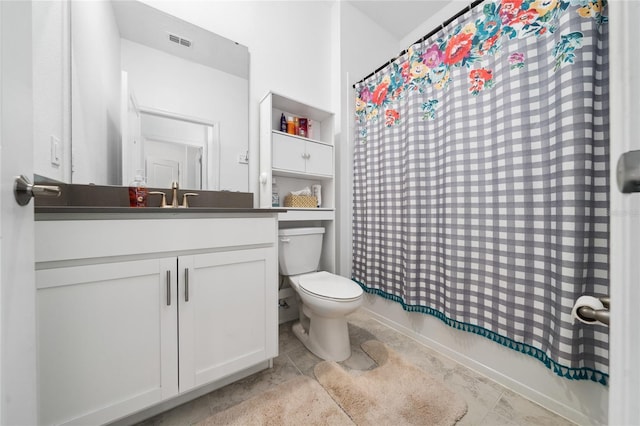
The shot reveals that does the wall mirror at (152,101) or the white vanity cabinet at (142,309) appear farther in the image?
the wall mirror at (152,101)

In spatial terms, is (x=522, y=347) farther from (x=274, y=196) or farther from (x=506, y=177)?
(x=274, y=196)

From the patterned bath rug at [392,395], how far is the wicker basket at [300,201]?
100 cm

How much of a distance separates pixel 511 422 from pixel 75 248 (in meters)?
1.70

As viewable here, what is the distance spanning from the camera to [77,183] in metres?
1.06

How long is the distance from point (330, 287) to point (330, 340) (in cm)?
29

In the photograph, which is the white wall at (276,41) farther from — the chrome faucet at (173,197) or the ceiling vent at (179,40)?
the chrome faucet at (173,197)

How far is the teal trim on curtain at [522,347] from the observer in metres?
0.91

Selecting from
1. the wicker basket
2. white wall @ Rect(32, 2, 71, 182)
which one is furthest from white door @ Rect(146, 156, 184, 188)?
the wicker basket

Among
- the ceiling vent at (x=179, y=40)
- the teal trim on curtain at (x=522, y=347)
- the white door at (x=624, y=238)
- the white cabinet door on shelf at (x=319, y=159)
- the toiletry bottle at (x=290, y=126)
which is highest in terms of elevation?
the ceiling vent at (x=179, y=40)

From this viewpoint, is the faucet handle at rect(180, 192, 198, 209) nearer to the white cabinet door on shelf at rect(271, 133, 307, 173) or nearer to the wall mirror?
the wall mirror

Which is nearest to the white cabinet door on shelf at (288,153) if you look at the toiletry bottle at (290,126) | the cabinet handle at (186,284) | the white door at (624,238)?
the toiletry bottle at (290,126)

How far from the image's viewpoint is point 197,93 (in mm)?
1468

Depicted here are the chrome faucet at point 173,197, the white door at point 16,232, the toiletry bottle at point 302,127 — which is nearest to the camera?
the white door at point 16,232

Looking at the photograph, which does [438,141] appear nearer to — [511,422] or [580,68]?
[580,68]
